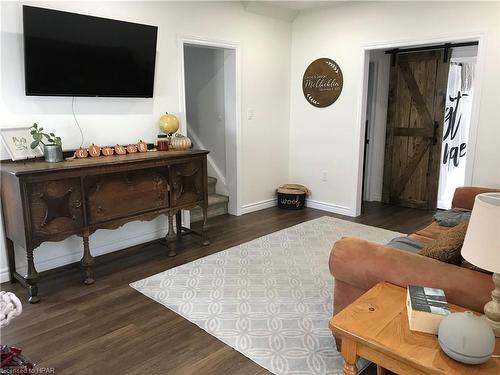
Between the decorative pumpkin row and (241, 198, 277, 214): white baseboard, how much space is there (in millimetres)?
1804

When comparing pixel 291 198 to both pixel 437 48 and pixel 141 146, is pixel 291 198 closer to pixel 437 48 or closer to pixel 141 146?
pixel 141 146

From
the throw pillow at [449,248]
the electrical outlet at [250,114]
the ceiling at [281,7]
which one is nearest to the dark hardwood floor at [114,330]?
the throw pillow at [449,248]

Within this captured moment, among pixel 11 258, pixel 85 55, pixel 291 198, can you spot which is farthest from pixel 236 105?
pixel 11 258

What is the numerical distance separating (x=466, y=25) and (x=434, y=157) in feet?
5.94

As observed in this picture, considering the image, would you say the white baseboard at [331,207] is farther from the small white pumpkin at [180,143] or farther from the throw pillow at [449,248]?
the throw pillow at [449,248]

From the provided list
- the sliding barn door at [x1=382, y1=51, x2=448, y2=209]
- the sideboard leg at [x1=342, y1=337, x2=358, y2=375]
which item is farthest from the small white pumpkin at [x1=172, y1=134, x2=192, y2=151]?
the sliding barn door at [x1=382, y1=51, x2=448, y2=209]

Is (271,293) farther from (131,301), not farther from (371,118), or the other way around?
(371,118)

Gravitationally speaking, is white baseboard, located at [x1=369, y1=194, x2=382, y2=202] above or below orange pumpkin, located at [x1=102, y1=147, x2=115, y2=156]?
below

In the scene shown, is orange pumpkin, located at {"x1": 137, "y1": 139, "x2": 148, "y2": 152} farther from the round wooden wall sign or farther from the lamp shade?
the lamp shade

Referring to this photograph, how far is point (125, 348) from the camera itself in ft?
7.67

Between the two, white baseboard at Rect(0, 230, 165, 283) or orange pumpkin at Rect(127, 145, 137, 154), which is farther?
orange pumpkin at Rect(127, 145, 137, 154)

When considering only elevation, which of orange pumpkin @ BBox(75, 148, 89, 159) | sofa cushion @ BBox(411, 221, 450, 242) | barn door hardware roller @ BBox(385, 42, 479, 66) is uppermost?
barn door hardware roller @ BBox(385, 42, 479, 66)

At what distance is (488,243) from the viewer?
1348 millimetres

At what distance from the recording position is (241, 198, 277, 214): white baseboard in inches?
205
